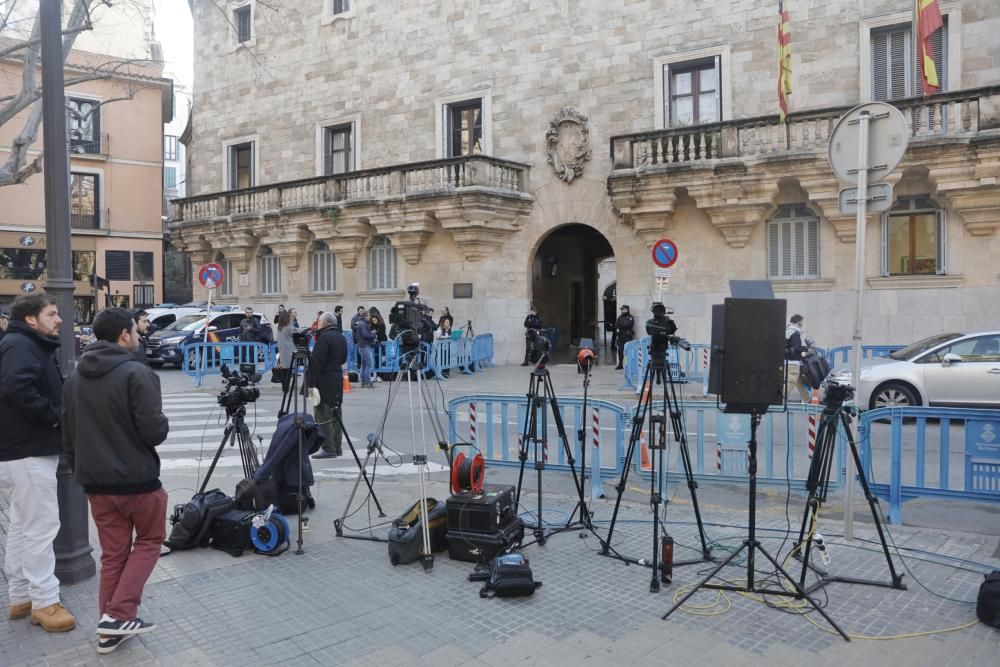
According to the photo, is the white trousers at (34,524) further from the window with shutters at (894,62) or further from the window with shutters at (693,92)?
the window with shutters at (894,62)

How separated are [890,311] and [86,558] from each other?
17.1 m

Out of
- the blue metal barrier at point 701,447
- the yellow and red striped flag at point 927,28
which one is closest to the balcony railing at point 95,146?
the blue metal barrier at point 701,447

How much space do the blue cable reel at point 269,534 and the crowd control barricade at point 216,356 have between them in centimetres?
1210

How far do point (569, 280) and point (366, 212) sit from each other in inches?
328

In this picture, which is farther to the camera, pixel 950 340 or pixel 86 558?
pixel 950 340

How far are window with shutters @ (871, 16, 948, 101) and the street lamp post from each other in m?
17.6

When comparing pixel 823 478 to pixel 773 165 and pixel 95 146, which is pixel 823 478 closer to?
pixel 773 165

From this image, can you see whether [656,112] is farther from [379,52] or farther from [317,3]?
[317,3]

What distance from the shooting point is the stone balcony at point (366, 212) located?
2181 cm

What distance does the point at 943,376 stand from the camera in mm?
12102

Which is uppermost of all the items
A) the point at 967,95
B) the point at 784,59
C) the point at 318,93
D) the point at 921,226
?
the point at 318,93

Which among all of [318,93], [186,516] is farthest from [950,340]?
[318,93]

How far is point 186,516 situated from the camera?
6098 millimetres

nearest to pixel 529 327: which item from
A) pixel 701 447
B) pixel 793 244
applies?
pixel 793 244
